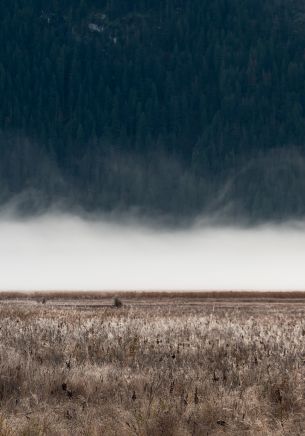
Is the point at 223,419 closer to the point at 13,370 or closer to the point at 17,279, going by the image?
the point at 13,370

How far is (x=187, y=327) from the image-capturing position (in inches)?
914

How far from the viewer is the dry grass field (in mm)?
12352

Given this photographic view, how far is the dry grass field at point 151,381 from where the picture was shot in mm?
12352

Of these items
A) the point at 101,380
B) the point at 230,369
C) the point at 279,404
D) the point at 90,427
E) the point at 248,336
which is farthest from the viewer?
the point at 248,336

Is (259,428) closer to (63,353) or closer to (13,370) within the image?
(13,370)

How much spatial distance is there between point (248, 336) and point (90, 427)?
9153mm

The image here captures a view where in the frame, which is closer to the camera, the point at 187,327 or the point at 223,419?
the point at 223,419

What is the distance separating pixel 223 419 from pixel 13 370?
15.7 ft

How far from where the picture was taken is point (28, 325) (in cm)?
2406

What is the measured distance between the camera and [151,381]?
601 inches

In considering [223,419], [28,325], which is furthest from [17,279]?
[223,419]

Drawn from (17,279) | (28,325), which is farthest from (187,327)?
(17,279)

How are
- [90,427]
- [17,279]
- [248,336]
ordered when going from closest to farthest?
1. [90,427]
2. [248,336]
3. [17,279]

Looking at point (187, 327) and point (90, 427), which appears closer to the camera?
point (90, 427)
